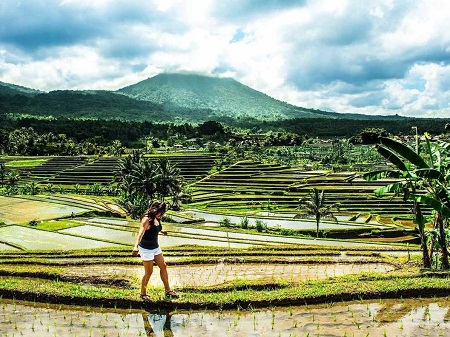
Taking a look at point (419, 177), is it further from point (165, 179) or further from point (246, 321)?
point (165, 179)

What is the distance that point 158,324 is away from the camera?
7.45 meters

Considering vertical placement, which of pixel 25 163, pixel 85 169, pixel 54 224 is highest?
pixel 25 163

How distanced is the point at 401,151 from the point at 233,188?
5099cm

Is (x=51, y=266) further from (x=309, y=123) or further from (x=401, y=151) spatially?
(x=309, y=123)

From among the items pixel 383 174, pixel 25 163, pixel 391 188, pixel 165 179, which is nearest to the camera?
pixel 391 188

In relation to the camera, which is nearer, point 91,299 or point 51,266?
point 91,299

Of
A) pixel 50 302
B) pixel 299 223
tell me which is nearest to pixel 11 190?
pixel 299 223

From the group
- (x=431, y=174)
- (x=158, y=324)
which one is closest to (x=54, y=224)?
(x=158, y=324)

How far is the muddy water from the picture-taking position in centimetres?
705

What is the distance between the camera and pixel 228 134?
149625 millimetres

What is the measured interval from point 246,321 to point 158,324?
1494 millimetres

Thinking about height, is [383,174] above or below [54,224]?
above

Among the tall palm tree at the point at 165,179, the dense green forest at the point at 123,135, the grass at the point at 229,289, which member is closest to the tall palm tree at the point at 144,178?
the tall palm tree at the point at 165,179

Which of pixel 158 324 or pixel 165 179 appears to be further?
pixel 165 179
